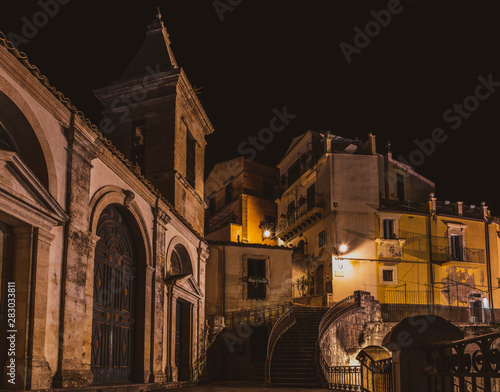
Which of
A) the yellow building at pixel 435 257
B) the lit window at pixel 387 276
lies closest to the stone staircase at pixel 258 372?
the yellow building at pixel 435 257

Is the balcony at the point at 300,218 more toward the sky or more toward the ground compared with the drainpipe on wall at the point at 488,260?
more toward the sky

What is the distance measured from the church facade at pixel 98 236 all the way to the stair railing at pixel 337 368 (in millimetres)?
4798

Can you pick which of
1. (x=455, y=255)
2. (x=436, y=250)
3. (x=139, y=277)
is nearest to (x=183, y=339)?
(x=139, y=277)

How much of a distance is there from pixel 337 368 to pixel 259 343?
6.76 meters

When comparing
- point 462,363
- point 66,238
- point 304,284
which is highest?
point 66,238

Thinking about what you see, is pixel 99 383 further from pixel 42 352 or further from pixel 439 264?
pixel 439 264

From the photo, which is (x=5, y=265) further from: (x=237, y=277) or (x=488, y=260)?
(x=488, y=260)

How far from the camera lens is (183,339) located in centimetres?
2072

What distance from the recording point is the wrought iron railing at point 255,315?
2655 cm

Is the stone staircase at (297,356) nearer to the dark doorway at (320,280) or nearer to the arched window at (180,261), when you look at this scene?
the arched window at (180,261)

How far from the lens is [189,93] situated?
22.8m

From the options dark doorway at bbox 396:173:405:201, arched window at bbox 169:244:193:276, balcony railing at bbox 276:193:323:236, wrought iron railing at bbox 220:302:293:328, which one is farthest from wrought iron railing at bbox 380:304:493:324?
arched window at bbox 169:244:193:276

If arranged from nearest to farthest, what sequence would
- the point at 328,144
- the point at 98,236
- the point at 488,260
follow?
1. the point at 98,236
2. the point at 328,144
3. the point at 488,260

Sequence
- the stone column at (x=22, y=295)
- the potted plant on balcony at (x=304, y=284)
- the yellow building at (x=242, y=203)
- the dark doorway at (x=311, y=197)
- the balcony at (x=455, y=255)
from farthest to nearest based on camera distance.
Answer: the yellow building at (x=242, y=203) < the dark doorway at (x=311, y=197) < the potted plant on balcony at (x=304, y=284) < the balcony at (x=455, y=255) < the stone column at (x=22, y=295)
